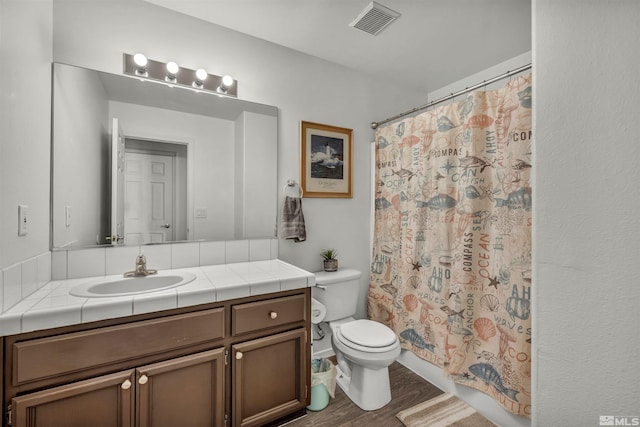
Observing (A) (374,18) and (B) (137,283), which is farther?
(A) (374,18)

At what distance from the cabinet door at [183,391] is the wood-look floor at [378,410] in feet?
1.69

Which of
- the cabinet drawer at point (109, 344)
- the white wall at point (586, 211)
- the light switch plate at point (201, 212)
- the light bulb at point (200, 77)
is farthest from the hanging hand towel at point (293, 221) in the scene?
the white wall at point (586, 211)

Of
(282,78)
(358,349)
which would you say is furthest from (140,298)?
(282,78)

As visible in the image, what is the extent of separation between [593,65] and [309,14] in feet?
5.18

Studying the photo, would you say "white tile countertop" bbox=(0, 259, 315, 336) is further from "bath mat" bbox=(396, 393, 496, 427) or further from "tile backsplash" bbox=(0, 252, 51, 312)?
"bath mat" bbox=(396, 393, 496, 427)

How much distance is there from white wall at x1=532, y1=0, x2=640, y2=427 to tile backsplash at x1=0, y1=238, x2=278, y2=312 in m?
1.62

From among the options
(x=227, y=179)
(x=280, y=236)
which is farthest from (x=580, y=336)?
(x=227, y=179)

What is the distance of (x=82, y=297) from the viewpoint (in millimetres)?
1158

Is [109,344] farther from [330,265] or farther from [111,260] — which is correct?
[330,265]

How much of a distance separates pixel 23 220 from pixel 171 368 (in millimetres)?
850

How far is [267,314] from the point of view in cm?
143

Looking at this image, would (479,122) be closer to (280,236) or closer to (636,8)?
(636,8)

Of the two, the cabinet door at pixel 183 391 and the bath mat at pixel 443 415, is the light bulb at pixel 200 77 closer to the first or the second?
the cabinet door at pixel 183 391

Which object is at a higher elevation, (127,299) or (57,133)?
(57,133)
